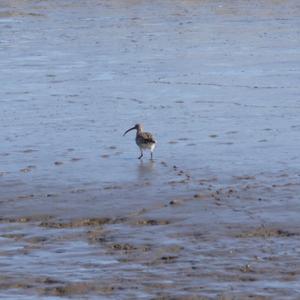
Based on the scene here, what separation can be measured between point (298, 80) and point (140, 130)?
23.3 ft

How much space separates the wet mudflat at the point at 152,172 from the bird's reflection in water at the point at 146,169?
2cm

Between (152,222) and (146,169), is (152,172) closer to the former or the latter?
(146,169)

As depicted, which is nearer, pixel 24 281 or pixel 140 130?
pixel 24 281

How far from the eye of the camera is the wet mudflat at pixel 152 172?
381 inches

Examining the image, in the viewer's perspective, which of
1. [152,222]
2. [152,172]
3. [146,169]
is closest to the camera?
[152,222]

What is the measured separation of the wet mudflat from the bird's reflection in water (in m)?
0.02

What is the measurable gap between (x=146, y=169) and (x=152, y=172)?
20 cm

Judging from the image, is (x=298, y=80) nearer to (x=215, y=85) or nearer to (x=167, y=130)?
(x=215, y=85)

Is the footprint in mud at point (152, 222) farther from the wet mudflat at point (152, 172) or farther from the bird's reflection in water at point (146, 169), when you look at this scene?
the bird's reflection in water at point (146, 169)

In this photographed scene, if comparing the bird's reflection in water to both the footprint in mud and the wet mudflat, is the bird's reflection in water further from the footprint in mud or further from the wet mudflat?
the footprint in mud

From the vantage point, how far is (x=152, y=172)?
46.8 ft

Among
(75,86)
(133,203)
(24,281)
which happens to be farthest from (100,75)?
(24,281)

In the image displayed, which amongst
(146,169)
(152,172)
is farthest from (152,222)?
(146,169)

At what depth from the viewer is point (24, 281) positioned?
9.46 metres
